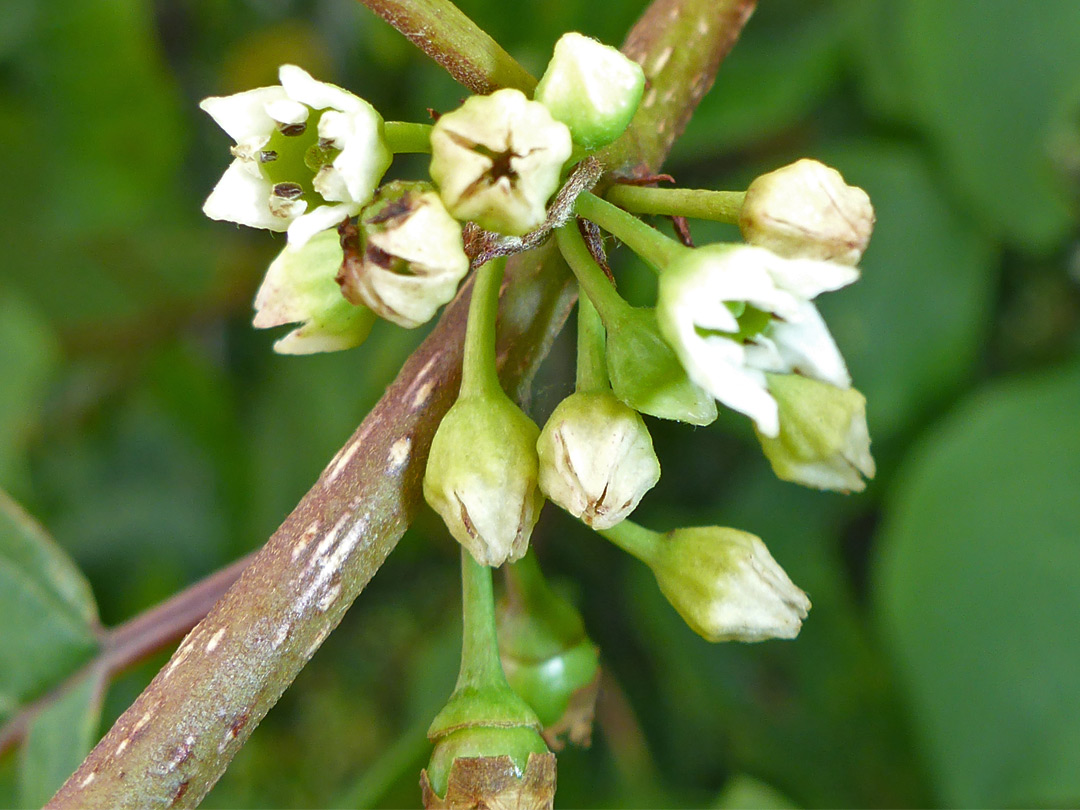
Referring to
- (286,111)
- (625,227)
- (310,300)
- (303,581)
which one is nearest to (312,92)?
(286,111)

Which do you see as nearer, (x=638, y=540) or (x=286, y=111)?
(x=286, y=111)

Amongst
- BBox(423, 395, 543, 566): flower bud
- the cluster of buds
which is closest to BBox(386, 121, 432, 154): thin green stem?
the cluster of buds

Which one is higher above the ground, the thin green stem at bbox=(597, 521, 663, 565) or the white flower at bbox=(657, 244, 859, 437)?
the white flower at bbox=(657, 244, 859, 437)

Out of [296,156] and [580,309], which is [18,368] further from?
[580,309]

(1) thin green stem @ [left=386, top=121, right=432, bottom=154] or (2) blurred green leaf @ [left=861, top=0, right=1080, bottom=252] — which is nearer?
(1) thin green stem @ [left=386, top=121, right=432, bottom=154]

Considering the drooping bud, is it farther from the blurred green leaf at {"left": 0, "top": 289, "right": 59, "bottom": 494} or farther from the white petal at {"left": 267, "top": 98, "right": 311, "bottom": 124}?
the blurred green leaf at {"left": 0, "top": 289, "right": 59, "bottom": 494}

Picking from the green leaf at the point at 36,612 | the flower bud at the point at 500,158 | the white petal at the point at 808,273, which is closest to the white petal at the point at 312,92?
the flower bud at the point at 500,158

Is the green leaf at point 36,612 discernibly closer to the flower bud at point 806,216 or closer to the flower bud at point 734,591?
the flower bud at point 734,591
